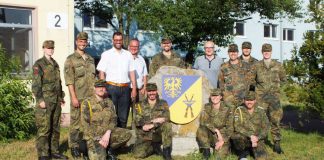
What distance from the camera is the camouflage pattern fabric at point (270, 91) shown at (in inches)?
301

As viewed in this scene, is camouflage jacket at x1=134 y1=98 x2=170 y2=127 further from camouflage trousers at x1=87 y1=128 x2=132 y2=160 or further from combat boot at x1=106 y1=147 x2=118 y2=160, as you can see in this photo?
combat boot at x1=106 y1=147 x2=118 y2=160

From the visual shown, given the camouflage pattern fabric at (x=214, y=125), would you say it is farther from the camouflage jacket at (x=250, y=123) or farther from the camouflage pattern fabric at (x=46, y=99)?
the camouflage pattern fabric at (x=46, y=99)

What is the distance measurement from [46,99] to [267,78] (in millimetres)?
3652

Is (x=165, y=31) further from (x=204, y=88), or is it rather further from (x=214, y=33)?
(x=204, y=88)

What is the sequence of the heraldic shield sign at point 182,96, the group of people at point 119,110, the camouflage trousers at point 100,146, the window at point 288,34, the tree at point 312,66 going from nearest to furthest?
1. the camouflage trousers at point 100,146
2. the group of people at point 119,110
3. the heraldic shield sign at point 182,96
4. the tree at point 312,66
5. the window at point 288,34

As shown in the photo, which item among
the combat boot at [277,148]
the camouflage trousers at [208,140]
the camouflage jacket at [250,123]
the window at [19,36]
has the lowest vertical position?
the combat boot at [277,148]

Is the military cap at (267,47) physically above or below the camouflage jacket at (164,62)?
above

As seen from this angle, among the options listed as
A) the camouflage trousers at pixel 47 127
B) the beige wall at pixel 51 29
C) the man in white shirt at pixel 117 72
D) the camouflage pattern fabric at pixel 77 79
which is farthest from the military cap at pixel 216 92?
the beige wall at pixel 51 29

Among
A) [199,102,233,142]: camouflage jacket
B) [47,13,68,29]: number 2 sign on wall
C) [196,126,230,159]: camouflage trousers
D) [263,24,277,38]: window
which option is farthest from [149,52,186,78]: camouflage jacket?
[263,24,277,38]: window

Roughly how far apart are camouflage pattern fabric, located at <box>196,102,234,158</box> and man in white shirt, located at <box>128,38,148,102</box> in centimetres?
124

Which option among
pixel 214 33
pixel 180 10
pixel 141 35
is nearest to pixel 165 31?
pixel 180 10

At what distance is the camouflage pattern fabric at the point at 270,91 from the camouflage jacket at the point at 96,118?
2756 millimetres

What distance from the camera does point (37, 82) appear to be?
6457mm

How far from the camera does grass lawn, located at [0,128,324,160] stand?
704 cm
